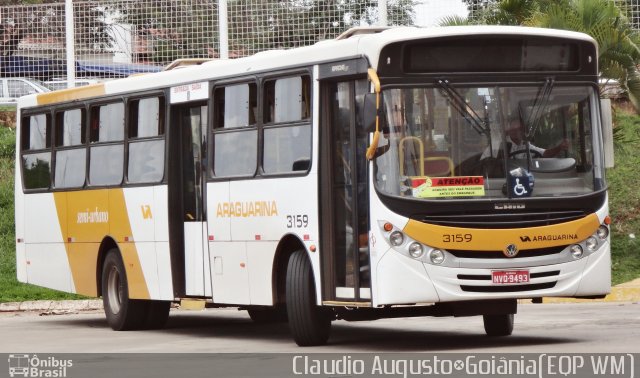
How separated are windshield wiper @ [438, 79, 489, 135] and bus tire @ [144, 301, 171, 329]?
6.50 metres

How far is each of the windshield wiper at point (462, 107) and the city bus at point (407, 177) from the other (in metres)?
0.01

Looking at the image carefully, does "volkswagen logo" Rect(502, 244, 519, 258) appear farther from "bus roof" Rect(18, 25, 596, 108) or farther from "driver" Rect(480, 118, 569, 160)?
"bus roof" Rect(18, 25, 596, 108)

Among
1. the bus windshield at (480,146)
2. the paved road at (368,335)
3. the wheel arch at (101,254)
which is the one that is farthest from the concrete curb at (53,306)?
the bus windshield at (480,146)

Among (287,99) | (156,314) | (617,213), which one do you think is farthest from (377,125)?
(617,213)

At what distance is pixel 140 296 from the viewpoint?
19.8 m

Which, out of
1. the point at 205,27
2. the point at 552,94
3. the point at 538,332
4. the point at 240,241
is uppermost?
the point at 205,27

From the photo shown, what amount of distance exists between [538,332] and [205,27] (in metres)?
14.1

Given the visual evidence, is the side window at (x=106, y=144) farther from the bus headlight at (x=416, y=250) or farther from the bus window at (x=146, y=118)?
the bus headlight at (x=416, y=250)

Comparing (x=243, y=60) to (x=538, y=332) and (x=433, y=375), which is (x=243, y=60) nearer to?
(x=538, y=332)

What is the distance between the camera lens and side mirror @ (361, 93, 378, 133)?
14906 mm

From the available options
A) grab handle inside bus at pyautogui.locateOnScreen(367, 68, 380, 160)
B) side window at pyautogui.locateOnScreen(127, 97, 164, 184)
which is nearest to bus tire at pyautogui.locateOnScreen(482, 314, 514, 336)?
grab handle inside bus at pyautogui.locateOnScreen(367, 68, 380, 160)

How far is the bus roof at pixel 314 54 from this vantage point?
603 inches

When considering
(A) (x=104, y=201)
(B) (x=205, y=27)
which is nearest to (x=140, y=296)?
(A) (x=104, y=201)

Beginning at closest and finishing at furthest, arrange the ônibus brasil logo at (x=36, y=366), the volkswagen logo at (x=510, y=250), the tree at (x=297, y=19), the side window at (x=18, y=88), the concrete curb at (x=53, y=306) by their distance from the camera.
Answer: the ônibus brasil logo at (x=36, y=366), the volkswagen logo at (x=510, y=250), the concrete curb at (x=53, y=306), the tree at (x=297, y=19), the side window at (x=18, y=88)
